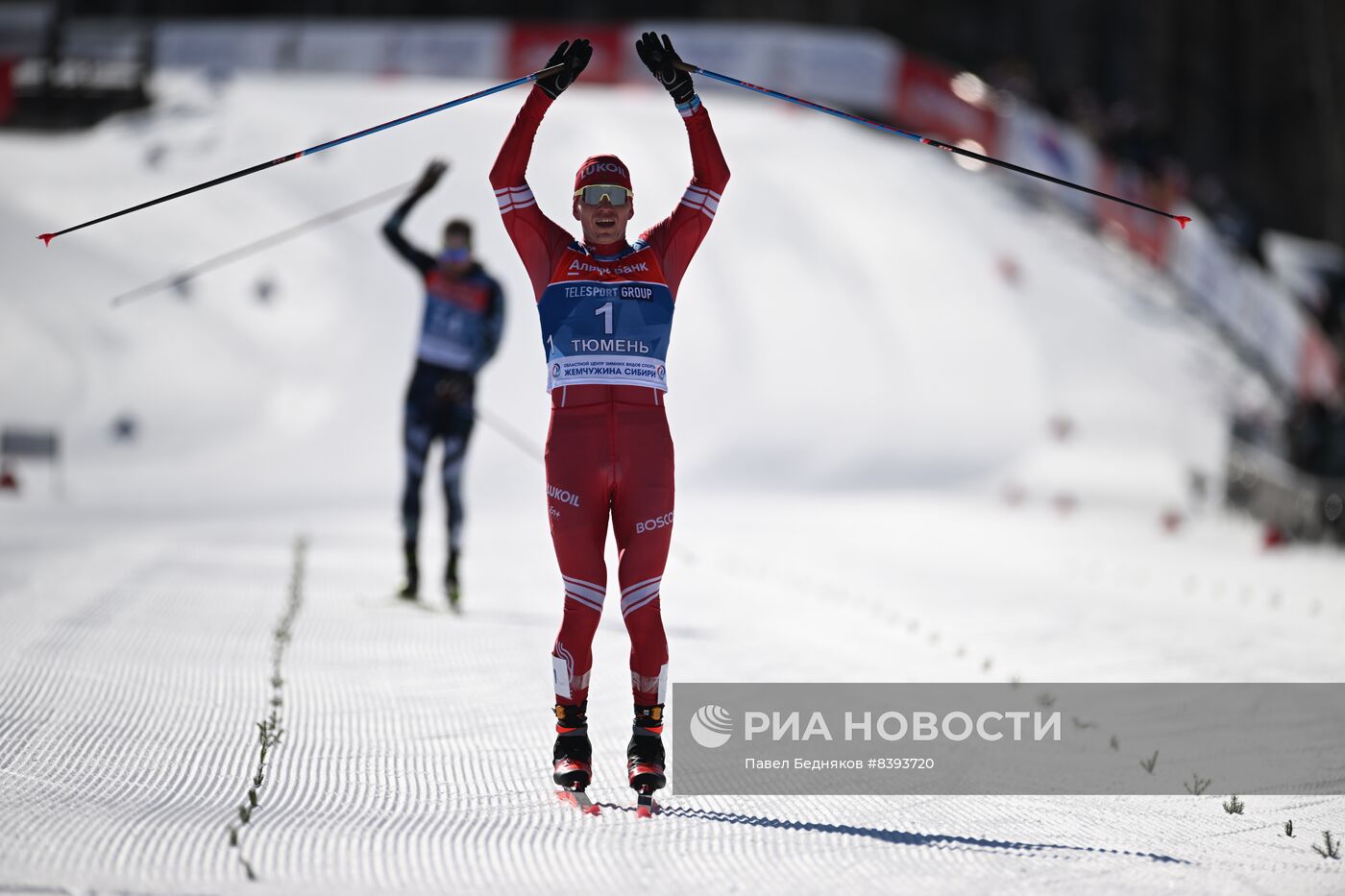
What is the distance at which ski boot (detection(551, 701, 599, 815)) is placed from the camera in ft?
14.5

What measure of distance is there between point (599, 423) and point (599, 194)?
770mm

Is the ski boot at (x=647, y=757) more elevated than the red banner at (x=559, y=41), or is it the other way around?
the red banner at (x=559, y=41)

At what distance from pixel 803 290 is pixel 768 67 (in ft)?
18.1

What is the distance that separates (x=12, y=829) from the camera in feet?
12.1

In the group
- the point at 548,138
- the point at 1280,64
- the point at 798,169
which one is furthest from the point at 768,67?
the point at 1280,64

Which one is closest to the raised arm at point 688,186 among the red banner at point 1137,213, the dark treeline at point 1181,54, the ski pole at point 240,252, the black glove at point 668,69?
the black glove at point 668,69

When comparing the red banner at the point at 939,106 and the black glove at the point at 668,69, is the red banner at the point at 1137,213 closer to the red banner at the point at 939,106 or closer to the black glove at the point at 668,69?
the red banner at the point at 939,106

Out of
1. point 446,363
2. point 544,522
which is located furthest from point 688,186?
point 544,522

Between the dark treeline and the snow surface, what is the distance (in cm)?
1605

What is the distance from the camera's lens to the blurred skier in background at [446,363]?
27.6 feet

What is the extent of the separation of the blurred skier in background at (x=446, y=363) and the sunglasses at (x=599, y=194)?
376 cm

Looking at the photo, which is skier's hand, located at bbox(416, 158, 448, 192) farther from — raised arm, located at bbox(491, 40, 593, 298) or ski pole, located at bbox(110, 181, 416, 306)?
raised arm, located at bbox(491, 40, 593, 298)

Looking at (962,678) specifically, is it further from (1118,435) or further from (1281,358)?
(1281,358)

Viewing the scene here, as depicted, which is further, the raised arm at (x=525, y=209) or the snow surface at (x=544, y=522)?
the raised arm at (x=525, y=209)
